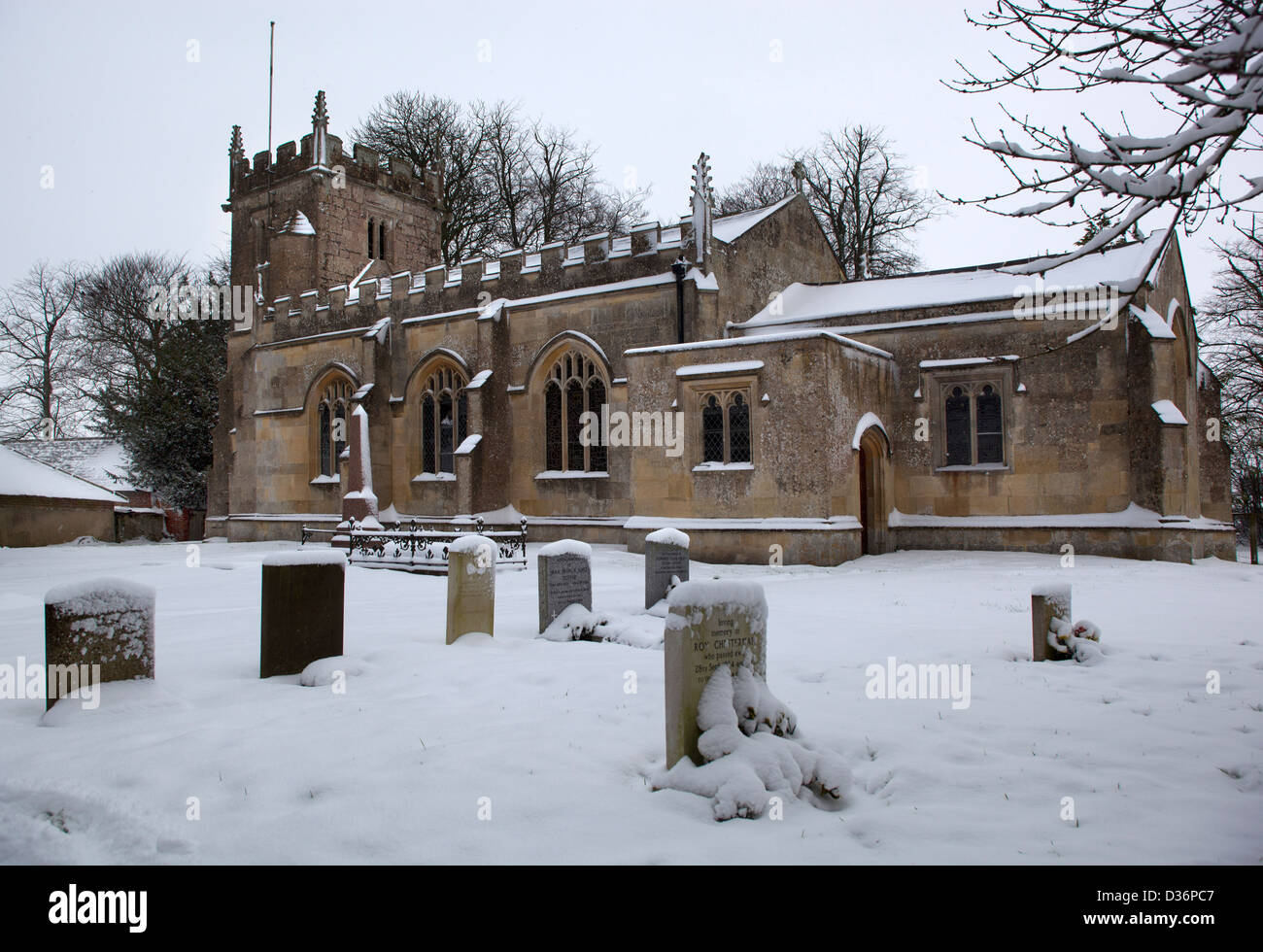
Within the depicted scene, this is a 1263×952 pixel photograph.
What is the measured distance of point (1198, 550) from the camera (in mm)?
15336

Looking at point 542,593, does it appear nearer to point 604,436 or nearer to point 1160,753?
point 1160,753

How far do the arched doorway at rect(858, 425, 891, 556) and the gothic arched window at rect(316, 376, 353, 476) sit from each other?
13.7 m

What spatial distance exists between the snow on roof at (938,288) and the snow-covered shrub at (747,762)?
489 inches

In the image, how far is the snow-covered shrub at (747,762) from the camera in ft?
12.4

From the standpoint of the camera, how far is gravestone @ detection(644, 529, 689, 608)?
9.80 meters

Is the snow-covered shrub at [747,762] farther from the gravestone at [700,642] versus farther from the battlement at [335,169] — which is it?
the battlement at [335,169]

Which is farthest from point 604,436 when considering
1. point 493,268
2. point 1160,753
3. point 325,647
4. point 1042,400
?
point 1160,753

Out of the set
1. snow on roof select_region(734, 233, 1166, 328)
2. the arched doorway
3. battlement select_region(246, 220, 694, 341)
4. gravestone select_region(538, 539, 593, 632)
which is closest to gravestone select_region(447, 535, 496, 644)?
gravestone select_region(538, 539, 593, 632)

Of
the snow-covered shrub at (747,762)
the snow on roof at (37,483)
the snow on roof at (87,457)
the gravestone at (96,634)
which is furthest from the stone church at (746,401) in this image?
the snow on roof at (87,457)

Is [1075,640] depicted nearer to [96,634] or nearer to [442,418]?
[96,634]

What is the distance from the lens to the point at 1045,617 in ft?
22.6

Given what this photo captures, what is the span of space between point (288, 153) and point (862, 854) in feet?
99.7

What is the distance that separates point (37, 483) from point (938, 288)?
22.9 m

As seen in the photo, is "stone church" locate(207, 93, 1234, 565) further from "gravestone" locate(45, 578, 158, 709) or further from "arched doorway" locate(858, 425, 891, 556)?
"gravestone" locate(45, 578, 158, 709)
